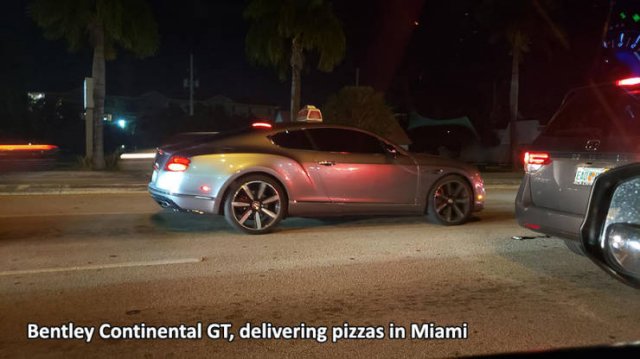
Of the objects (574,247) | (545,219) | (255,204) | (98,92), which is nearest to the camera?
(545,219)

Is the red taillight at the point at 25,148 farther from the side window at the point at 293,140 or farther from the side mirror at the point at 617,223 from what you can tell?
the side mirror at the point at 617,223

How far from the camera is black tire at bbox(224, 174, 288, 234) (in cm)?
801

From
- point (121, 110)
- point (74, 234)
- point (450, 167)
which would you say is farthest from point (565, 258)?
point (121, 110)

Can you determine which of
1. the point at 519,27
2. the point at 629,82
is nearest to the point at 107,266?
A: the point at 629,82

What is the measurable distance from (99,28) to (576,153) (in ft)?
54.2

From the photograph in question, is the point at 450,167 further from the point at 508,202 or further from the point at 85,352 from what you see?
the point at 85,352

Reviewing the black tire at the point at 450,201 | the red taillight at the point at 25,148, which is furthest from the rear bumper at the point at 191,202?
the red taillight at the point at 25,148

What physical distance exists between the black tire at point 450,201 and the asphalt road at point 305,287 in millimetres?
250

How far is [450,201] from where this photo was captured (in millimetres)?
9133

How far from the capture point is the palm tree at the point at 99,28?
1808cm

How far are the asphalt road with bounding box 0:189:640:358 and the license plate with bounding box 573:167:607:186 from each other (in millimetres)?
998

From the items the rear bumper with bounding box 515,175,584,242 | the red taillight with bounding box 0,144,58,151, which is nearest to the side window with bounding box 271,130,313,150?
the rear bumper with bounding box 515,175,584,242

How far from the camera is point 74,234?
8.13 meters

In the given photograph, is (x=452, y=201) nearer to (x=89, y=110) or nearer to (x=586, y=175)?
(x=586, y=175)
